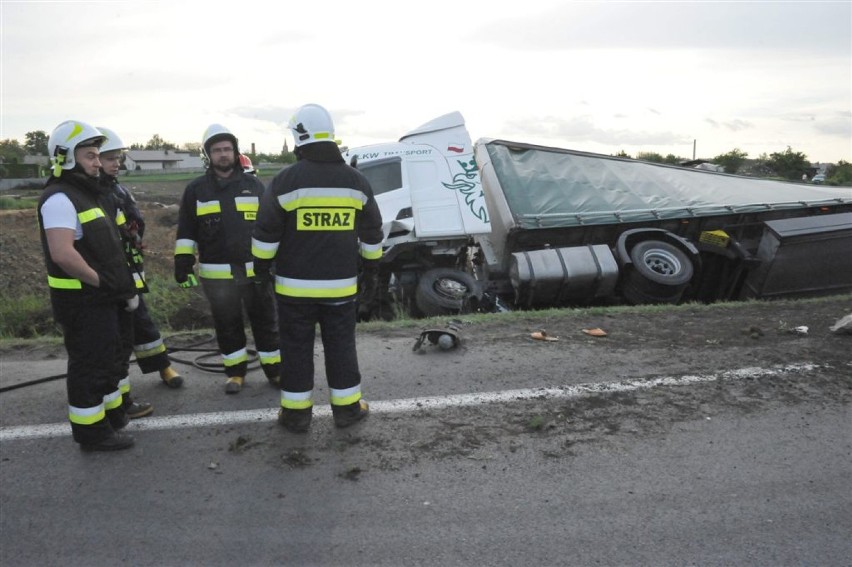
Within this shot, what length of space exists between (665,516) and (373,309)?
239 inches

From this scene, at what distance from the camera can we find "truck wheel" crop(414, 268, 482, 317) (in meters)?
8.09

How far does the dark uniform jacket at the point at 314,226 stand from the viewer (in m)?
3.79

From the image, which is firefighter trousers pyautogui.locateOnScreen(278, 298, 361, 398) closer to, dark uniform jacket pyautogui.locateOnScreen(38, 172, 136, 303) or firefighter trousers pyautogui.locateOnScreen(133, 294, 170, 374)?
dark uniform jacket pyautogui.locateOnScreen(38, 172, 136, 303)

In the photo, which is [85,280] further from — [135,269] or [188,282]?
[188,282]

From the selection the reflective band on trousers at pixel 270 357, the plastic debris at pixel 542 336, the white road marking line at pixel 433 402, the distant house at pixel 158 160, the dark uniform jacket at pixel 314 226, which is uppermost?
the distant house at pixel 158 160

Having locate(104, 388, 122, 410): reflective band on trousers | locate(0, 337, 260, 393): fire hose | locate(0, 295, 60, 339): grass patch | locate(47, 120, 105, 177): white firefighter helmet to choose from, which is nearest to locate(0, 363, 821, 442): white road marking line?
locate(104, 388, 122, 410): reflective band on trousers

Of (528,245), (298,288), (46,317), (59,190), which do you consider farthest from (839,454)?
(46,317)

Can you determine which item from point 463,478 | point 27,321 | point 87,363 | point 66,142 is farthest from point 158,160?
point 463,478

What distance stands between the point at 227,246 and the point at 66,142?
46.1 inches

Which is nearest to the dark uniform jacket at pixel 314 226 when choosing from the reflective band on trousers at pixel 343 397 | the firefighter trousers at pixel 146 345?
the reflective band on trousers at pixel 343 397

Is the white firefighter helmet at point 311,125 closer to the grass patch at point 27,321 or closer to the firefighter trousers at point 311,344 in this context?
the firefighter trousers at point 311,344

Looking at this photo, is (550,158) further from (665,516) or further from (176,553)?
(176,553)

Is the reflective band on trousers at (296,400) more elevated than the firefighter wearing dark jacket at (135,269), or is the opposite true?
the firefighter wearing dark jacket at (135,269)

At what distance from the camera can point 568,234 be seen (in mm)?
9062
